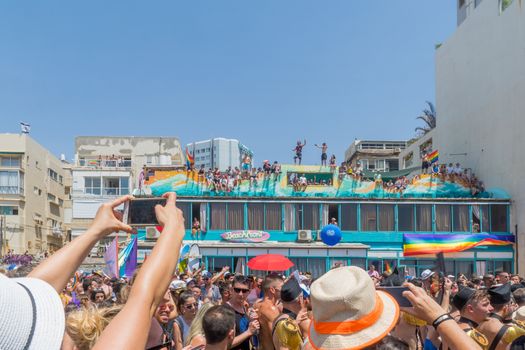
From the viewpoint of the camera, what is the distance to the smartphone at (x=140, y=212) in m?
2.74

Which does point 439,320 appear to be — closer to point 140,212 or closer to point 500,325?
point 140,212

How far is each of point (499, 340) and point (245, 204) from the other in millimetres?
26737

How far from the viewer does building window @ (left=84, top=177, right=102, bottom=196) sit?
50.6m

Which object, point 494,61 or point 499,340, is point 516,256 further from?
point 499,340

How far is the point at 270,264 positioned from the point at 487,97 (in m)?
25.5

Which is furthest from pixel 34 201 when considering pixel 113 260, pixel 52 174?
pixel 113 260

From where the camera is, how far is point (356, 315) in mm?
2619

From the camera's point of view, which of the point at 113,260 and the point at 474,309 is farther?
the point at 113,260

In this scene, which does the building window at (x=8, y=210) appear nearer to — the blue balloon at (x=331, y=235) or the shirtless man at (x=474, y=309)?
the blue balloon at (x=331, y=235)

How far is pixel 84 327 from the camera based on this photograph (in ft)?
10.7

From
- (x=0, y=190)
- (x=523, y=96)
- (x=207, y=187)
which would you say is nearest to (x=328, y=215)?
(x=207, y=187)

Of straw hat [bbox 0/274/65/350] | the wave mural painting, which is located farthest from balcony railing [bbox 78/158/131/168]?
straw hat [bbox 0/274/65/350]

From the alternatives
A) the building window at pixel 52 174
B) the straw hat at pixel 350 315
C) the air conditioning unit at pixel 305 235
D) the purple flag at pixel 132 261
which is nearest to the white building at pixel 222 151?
the building window at pixel 52 174

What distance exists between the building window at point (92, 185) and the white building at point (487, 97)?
31964 millimetres
